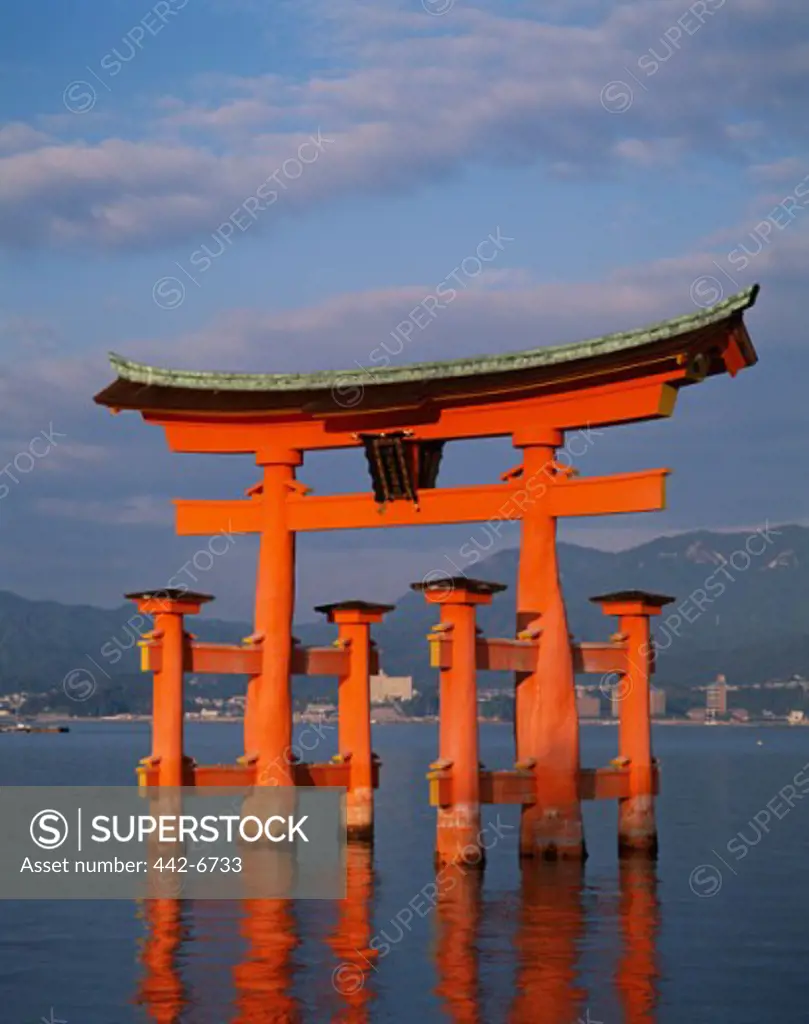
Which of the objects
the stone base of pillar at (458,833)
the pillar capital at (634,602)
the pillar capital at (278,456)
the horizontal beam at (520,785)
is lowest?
the stone base of pillar at (458,833)

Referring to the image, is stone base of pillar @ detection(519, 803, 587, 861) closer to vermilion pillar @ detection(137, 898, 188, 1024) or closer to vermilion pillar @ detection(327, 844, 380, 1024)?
vermilion pillar @ detection(327, 844, 380, 1024)

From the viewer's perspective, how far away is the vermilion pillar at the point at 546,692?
105 ft

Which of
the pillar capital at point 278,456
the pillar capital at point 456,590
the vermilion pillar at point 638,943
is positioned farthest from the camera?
the pillar capital at point 278,456

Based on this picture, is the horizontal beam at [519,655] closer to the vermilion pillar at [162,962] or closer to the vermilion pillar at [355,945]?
the vermilion pillar at [355,945]

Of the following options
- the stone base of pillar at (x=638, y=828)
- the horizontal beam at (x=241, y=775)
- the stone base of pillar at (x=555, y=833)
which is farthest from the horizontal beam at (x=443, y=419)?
the stone base of pillar at (x=638, y=828)

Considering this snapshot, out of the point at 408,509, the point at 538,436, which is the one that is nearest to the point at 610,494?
the point at 538,436

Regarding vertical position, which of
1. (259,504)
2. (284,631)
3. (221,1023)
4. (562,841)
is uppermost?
(259,504)

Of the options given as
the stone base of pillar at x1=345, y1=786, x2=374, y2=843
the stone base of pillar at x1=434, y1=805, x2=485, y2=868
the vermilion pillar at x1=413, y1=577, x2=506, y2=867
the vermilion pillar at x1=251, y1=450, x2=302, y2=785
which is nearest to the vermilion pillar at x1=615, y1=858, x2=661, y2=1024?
the stone base of pillar at x1=434, y1=805, x2=485, y2=868

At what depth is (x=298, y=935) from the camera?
85.6 feet

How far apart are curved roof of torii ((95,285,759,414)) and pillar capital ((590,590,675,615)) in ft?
14.0

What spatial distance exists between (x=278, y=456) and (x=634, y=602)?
7.25m

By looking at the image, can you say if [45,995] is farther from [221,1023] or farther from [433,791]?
[433,791]

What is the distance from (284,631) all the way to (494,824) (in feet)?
72.2

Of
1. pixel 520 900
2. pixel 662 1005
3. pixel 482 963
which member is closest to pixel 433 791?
pixel 520 900
